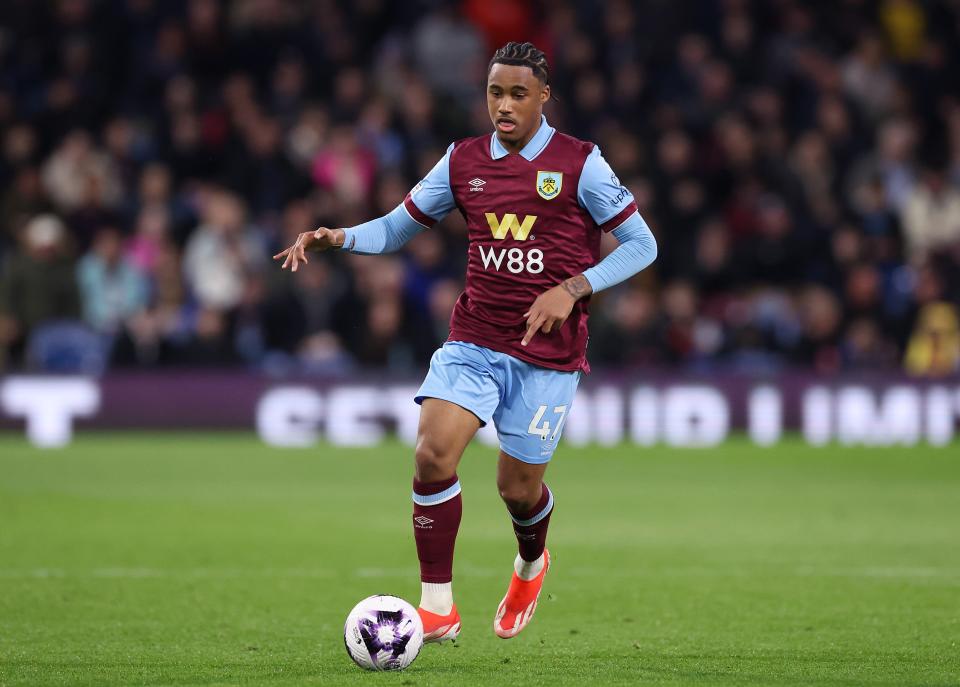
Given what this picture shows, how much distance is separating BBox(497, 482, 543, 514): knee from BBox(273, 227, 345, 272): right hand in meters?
1.15

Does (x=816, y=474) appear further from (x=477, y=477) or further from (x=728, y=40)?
(x=728, y=40)

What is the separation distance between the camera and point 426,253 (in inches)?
657

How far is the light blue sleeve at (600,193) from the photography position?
20.5 ft

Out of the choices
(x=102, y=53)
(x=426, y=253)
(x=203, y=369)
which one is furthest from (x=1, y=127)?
(x=426, y=253)

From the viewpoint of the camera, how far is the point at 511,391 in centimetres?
631

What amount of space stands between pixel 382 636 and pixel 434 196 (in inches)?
70.5

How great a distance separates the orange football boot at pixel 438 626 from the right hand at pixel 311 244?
1.37 meters

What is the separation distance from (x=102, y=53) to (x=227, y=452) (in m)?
5.52

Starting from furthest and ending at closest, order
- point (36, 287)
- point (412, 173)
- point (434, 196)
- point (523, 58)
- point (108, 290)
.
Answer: point (412, 173) → point (108, 290) → point (36, 287) → point (434, 196) → point (523, 58)

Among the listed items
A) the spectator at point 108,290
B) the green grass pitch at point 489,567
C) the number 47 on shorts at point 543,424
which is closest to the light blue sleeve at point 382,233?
the number 47 on shorts at point 543,424

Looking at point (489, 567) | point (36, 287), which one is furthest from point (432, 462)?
point (36, 287)

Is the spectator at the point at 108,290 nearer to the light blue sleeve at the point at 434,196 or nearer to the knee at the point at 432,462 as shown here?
the light blue sleeve at the point at 434,196

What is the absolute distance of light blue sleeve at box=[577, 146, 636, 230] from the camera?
625 centimetres

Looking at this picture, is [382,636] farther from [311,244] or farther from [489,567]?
[489,567]
